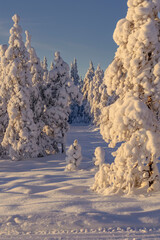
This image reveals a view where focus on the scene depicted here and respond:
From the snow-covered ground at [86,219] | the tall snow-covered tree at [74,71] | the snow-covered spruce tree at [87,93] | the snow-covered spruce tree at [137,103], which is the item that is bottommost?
the snow-covered ground at [86,219]

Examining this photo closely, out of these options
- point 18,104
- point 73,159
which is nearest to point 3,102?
point 18,104

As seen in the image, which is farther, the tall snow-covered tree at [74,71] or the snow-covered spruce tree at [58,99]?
the tall snow-covered tree at [74,71]

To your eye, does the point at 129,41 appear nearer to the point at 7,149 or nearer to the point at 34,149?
the point at 34,149

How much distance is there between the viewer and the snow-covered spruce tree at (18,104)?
22.0 m

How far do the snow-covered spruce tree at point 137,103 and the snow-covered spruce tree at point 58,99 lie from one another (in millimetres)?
16267

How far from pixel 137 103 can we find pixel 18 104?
1569 centimetres

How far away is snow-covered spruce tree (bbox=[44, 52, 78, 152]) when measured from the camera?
1004 inches

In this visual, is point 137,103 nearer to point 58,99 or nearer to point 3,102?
point 58,99

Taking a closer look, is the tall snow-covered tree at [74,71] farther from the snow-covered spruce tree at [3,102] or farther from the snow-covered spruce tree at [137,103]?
the snow-covered spruce tree at [137,103]

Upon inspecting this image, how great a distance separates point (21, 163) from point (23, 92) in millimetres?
6333

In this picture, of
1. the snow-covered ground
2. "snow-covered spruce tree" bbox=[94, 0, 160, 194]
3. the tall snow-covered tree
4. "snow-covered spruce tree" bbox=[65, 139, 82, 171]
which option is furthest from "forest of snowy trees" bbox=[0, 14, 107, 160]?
the tall snow-covered tree

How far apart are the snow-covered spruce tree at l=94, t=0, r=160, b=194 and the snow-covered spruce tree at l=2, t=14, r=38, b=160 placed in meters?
13.8

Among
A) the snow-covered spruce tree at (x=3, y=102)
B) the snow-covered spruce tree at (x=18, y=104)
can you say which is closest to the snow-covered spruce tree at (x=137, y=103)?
the snow-covered spruce tree at (x=18, y=104)

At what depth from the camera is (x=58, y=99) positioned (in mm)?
25578
